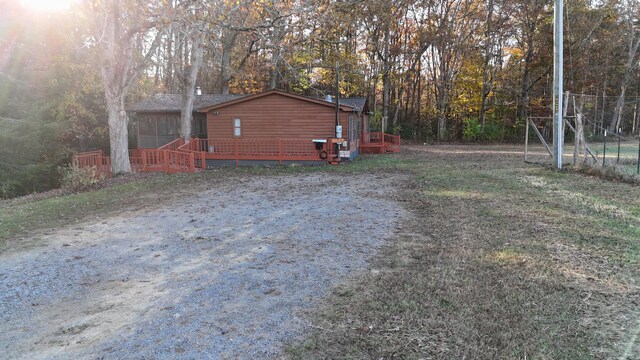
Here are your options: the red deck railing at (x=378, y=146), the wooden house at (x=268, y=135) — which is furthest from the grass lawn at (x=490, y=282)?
the red deck railing at (x=378, y=146)

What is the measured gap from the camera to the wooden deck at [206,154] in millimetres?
15500

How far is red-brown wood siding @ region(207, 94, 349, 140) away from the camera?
18.2 meters

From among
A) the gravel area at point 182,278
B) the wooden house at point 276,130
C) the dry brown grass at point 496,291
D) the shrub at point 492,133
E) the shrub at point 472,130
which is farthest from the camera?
the shrub at point 492,133

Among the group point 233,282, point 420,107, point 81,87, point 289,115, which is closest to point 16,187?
point 81,87

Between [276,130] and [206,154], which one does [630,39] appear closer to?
[276,130]

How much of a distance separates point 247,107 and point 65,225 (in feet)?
38.9

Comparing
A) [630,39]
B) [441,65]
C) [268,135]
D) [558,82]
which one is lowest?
[268,135]

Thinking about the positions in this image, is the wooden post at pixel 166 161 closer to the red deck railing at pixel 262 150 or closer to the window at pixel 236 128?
the red deck railing at pixel 262 150

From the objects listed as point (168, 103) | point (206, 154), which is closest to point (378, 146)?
point (206, 154)

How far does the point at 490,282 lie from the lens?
430 cm

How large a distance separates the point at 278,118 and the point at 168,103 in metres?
7.76

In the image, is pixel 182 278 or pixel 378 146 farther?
pixel 378 146

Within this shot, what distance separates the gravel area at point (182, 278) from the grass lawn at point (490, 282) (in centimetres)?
39

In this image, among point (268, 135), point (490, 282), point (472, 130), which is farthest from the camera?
point (472, 130)
